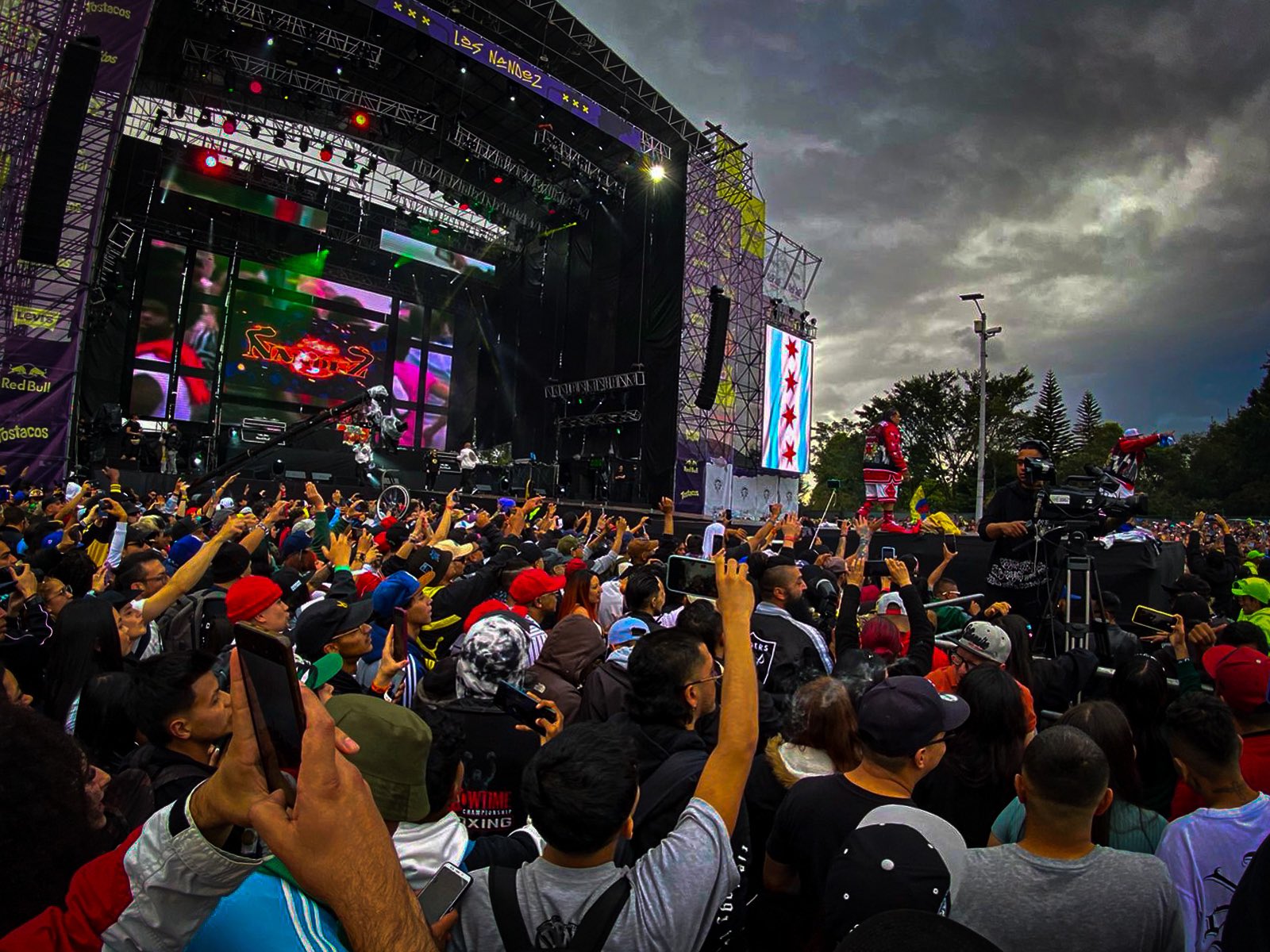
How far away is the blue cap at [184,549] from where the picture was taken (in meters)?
5.66

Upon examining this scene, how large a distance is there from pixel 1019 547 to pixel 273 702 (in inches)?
225

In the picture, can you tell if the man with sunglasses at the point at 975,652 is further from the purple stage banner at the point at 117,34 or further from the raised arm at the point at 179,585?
the purple stage banner at the point at 117,34

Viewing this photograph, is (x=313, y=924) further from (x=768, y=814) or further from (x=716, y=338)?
(x=716, y=338)

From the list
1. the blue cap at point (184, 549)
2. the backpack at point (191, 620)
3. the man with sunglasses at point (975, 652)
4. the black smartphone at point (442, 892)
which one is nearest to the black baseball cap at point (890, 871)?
the black smartphone at point (442, 892)

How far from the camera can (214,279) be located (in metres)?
23.4

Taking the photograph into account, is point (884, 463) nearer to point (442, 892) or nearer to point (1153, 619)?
point (1153, 619)

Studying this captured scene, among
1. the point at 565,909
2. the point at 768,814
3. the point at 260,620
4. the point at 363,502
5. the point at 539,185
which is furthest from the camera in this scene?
the point at 539,185

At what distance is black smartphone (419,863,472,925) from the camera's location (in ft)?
3.99

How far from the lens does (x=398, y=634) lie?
3713 millimetres

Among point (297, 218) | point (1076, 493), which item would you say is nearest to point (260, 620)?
point (1076, 493)

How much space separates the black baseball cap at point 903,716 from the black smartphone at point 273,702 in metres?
1.48

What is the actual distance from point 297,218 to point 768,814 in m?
25.6

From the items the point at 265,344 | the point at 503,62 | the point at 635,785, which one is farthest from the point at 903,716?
the point at 265,344

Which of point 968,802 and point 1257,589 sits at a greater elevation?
point 1257,589
